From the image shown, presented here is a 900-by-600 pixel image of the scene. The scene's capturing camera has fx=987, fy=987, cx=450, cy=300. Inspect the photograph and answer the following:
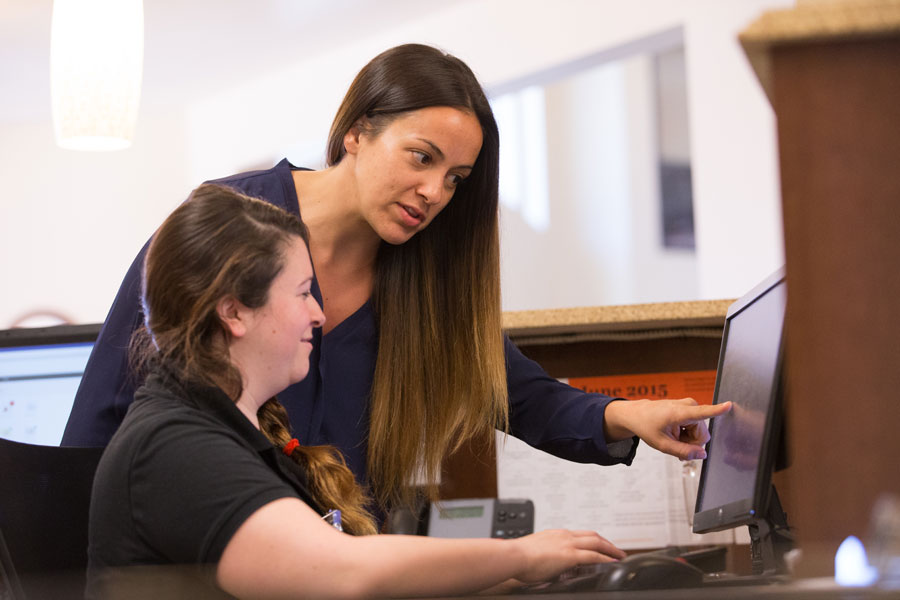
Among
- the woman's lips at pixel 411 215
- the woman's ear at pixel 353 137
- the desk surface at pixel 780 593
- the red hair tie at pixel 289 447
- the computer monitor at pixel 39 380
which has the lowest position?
the desk surface at pixel 780 593

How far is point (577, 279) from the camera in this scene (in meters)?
5.41

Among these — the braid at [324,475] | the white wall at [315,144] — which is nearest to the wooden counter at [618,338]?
the braid at [324,475]

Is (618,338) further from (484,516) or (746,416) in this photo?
(746,416)

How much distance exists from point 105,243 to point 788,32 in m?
5.21

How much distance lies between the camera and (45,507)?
0.94 metres

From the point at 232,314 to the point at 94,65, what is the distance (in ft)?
5.95

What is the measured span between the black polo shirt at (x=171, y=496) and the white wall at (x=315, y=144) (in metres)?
2.73

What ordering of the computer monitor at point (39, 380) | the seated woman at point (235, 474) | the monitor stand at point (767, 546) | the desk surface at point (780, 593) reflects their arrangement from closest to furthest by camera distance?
the desk surface at point (780, 593) → the seated woman at point (235, 474) → the monitor stand at point (767, 546) → the computer monitor at point (39, 380)

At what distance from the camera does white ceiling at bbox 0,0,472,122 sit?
4219 mm

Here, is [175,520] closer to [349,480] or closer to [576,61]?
[349,480]

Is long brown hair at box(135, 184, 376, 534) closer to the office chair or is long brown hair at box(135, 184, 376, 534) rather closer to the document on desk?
the office chair

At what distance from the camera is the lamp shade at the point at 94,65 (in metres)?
2.42

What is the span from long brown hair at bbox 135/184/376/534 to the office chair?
0.14m

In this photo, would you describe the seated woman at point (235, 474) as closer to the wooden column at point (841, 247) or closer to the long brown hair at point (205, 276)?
the long brown hair at point (205, 276)
